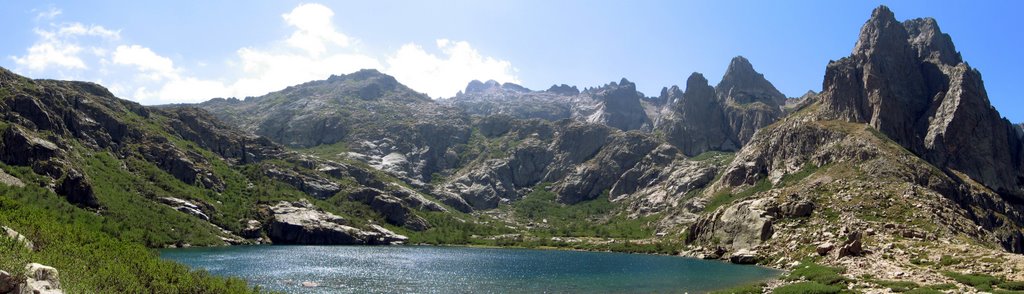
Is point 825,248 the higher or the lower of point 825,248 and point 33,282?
the higher

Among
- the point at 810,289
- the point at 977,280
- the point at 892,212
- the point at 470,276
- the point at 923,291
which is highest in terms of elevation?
the point at 892,212

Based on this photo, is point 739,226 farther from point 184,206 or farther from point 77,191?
point 184,206

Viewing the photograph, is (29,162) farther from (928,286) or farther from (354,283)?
(928,286)

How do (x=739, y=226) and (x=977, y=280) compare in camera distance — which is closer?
(x=977, y=280)

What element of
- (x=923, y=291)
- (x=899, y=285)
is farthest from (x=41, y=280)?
(x=899, y=285)

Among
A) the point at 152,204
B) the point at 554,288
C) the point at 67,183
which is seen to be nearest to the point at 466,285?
the point at 554,288

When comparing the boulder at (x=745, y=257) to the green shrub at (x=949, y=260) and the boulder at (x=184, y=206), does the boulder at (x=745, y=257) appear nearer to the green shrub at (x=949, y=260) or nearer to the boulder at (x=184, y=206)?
the green shrub at (x=949, y=260)

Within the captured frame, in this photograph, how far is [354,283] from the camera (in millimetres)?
81875

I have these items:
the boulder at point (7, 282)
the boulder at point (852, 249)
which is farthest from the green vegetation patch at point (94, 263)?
the boulder at point (852, 249)

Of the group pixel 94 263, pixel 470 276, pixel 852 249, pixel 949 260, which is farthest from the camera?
pixel 852 249

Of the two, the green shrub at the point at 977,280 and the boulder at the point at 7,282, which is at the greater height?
the green shrub at the point at 977,280

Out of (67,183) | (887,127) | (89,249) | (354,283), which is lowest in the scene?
(354,283)

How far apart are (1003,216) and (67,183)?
24653 centimetres

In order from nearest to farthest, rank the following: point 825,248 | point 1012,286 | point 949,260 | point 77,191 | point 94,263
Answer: point 94,263, point 1012,286, point 949,260, point 825,248, point 77,191
